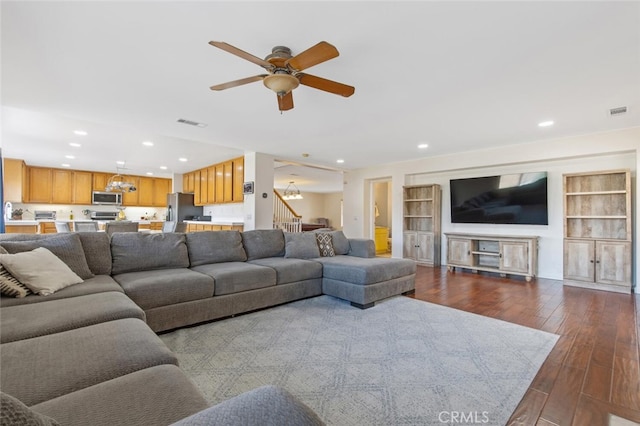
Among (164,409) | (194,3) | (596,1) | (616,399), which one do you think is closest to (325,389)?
(164,409)

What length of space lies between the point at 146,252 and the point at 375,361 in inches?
94.6

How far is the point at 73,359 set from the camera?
3.74 feet

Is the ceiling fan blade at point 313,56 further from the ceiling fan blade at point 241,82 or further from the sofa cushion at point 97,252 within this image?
the sofa cushion at point 97,252

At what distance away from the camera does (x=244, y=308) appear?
118 inches

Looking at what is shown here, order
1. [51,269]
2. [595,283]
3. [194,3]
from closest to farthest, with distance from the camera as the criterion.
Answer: [194,3] → [51,269] → [595,283]

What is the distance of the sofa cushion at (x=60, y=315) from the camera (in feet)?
4.69

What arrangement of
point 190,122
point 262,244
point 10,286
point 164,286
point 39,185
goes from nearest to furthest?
point 10,286 < point 164,286 < point 262,244 < point 190,122 < point 39,185

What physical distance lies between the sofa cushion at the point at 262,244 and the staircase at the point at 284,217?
2632 millimetres

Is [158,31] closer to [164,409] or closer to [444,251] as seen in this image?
[164,409]

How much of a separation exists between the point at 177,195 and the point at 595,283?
28.6ft

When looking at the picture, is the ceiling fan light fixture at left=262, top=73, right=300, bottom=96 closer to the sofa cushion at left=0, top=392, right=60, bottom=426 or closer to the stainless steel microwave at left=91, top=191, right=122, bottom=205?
the sofa cushion at left=0, top=392, right=60, bottom=426

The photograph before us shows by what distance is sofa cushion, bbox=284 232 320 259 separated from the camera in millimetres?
3908

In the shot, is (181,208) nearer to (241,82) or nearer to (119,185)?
(119,185)

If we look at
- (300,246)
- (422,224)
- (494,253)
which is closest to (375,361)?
(300,246)
